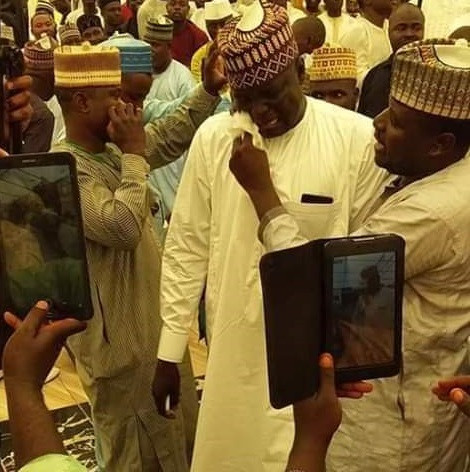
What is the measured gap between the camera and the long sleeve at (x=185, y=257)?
2.13 m

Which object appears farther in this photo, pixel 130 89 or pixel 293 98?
pixel 130 89

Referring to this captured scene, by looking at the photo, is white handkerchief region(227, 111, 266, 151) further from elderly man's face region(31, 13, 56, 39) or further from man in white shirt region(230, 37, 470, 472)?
elderly man's face region(31, 13, 56, 39)

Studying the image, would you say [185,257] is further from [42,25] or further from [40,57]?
[42,25]

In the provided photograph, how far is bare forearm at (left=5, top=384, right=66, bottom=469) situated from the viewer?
122 cm

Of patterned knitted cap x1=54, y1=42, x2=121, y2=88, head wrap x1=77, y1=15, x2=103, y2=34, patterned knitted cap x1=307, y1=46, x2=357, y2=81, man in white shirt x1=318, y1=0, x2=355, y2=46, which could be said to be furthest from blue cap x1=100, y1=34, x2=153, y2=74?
head wrap x1=77, y1=15, x2=103, y2=34

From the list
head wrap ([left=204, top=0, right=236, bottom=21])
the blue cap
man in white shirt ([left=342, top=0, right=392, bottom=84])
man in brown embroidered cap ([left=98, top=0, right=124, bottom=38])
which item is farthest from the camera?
man in brown embroidered cap ([left=98, top=0, right=124, bottom=38])

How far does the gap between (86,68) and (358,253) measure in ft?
4.00

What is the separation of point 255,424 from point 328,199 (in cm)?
57

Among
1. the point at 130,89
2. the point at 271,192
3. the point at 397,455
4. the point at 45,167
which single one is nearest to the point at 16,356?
the point at 45,167

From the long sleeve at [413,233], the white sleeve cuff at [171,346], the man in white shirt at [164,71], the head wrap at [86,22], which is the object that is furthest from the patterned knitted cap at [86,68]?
the head wrap at [86,22]

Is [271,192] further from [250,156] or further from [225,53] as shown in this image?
[225,53]

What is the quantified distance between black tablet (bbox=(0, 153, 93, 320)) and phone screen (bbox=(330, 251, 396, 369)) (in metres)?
0.44

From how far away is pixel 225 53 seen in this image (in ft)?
6.43

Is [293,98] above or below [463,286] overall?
above
